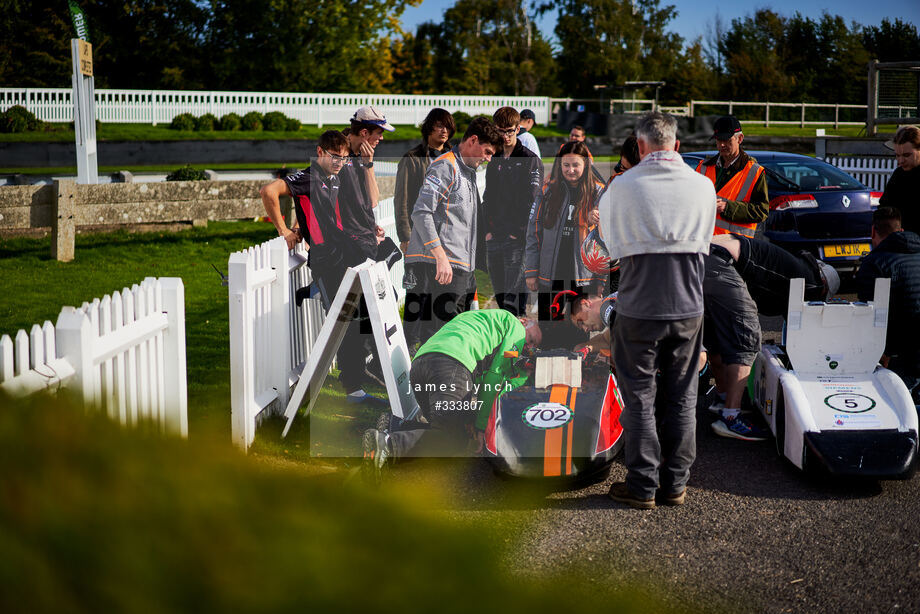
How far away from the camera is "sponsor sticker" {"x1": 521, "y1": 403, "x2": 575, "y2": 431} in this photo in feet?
15.6

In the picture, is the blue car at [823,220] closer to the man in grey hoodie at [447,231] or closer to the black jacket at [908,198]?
the black jacket at [908,198]

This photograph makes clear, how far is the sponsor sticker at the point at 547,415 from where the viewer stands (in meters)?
4.75

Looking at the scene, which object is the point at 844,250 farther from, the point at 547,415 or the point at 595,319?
the point at 547,415

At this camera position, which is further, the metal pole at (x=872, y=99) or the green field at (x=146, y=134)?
the green field at (x=146, y=134)

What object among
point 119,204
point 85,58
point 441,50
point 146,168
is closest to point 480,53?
point 441,50

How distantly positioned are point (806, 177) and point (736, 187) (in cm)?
506

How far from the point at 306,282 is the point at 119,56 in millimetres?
40471

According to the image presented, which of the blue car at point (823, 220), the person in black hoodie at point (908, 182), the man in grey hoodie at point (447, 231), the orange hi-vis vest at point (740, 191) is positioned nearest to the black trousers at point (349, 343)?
the man in grey hoodie at point (447, 231)

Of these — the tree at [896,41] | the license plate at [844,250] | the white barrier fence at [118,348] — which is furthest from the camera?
the tree at [896,41]

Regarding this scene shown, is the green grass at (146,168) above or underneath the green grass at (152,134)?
underneath

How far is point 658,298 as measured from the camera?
448cm

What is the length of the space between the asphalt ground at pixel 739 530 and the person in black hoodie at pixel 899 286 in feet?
3.31

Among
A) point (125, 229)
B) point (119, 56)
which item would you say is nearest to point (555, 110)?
point (119, 56)

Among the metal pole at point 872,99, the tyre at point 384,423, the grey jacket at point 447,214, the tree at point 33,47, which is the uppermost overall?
the tree at point 33,47
